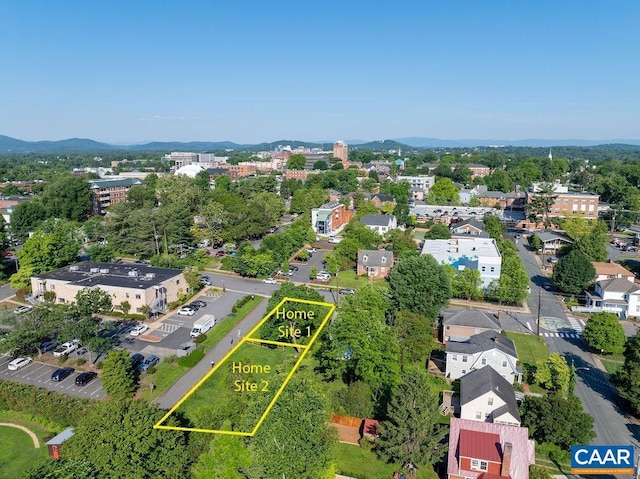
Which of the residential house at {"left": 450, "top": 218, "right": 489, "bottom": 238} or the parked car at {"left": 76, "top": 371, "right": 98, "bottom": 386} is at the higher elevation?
the residential house at {"left": 450, "top": 218, "right": 489, "bottom": 238}

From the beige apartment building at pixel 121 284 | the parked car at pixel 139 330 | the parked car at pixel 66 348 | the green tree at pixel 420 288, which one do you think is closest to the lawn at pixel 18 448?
the parked car at pixel 66 348

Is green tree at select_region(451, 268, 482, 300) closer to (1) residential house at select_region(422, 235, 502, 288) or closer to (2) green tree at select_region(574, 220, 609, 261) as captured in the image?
(1) residential house at select_region(422, 235, 502, 288)

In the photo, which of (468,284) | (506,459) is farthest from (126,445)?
(468,284)

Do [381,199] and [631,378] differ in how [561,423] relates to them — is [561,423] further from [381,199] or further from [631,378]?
[381,199]

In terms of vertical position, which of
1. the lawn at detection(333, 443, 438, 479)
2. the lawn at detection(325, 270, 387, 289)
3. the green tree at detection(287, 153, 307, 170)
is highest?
the green tree at detection(287, 153, 307, 170)

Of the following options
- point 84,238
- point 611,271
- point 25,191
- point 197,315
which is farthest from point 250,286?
point 25,191

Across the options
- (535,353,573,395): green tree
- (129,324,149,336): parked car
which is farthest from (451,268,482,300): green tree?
(129,324,149,336): parked car

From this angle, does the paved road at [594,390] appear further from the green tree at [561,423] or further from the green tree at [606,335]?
the green tree at [561,423]
